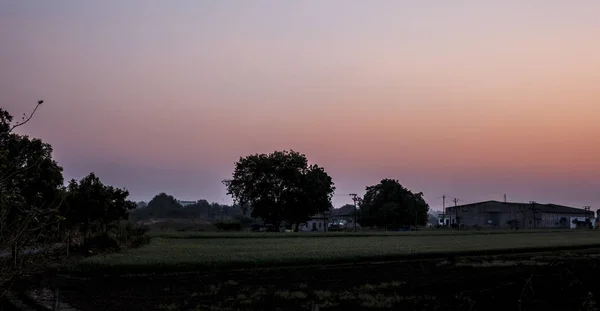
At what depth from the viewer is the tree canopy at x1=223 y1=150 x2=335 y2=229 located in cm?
10350

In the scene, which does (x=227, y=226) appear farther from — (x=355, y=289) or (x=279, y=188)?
(x=355, y=289)

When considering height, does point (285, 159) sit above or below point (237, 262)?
above

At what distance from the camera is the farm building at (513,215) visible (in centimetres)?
16588

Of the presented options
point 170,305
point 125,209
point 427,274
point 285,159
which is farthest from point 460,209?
point 170,305

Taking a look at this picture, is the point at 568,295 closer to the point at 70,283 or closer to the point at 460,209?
the point at 70,283

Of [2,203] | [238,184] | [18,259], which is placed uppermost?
[238,184]

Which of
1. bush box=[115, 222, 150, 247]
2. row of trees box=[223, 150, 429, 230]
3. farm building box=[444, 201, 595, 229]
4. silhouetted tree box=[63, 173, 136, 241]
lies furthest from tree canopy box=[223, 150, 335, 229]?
farm building box=[444, 201, 595, 229]

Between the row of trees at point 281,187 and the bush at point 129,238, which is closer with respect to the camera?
the bush at point 129,238

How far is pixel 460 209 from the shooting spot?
184625 mm

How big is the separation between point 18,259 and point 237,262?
2360cm

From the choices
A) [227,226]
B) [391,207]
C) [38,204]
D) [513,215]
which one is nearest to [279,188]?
[227,226]

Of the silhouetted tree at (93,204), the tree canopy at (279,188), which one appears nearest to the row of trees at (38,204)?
the silhouetted tree at (93,204)

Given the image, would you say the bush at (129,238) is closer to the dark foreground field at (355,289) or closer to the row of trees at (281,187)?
the dark foreground field at (355,289)

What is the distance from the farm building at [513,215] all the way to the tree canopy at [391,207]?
97.0ft
